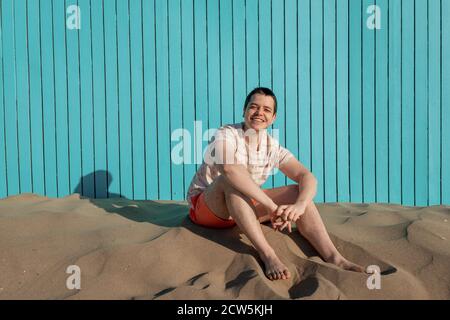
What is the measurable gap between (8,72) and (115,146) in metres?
1.10

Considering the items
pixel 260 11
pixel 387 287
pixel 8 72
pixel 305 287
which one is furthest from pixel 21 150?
pixel 387 287

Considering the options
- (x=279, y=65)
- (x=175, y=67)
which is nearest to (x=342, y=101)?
(x=279, y=65)

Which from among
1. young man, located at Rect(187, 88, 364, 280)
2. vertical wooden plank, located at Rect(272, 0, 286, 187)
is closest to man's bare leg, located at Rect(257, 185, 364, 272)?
young man, located at Rect(187, 88, 364, 280)

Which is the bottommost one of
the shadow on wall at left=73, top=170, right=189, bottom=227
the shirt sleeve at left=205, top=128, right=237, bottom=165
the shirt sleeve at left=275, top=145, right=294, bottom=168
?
the shadow on wall at left=73, top=170, right=189, bottom=227

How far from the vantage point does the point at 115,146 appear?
404 centimetres

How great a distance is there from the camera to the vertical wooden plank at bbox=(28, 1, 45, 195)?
13.2 ft

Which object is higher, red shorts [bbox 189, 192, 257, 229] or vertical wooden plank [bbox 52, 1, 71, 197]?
vertical wooden plank [bbox 52, 1, 71, 197]

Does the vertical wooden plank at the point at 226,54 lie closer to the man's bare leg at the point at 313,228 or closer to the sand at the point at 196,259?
the sand at the point at 196,259

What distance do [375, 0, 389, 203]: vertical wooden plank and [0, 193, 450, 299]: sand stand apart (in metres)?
1.05

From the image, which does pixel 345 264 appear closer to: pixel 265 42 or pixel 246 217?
pixel 246 217

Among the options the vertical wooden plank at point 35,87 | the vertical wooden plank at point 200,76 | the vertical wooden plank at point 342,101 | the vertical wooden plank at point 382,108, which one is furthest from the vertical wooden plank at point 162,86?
the vertical wooden plank at point 382,108

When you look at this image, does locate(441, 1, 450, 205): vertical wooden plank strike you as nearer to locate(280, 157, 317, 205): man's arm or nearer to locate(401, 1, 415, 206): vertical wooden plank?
locate(401, 1, 415, 206): vertical wooden plank
